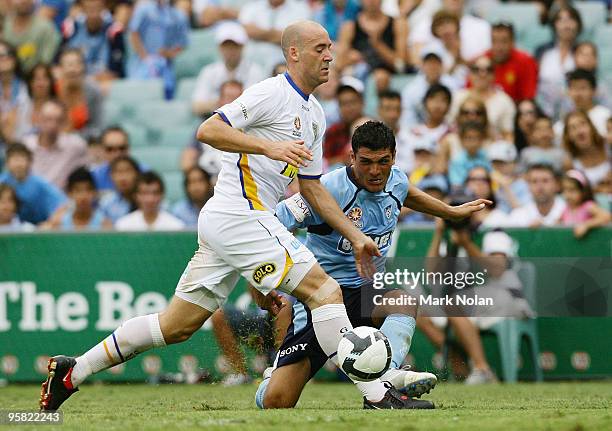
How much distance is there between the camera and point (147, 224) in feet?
43.1

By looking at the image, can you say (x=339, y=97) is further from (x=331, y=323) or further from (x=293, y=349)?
(x=331, y=323)

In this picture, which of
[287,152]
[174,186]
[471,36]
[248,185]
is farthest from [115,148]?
[287,152]

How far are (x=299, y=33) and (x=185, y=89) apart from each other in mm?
9124

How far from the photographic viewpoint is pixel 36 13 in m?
17.5

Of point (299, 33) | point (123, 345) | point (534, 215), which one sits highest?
point (299, 33)

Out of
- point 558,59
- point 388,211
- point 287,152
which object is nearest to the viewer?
point 287,152

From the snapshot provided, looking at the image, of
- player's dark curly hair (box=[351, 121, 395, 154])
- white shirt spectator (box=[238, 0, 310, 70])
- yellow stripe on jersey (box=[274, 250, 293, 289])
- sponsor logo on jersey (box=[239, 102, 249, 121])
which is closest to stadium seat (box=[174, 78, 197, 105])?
white shirt spectator (box=[238, 0, 310, 70])

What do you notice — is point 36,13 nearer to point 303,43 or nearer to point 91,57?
point 91,57

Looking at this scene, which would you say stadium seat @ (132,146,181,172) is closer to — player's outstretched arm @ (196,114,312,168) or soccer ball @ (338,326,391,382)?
player's outstretched arm @ (196,114,312,168)

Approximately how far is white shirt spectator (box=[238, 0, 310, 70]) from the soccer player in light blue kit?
790 cm

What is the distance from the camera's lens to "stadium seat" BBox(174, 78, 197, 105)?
16.5 m

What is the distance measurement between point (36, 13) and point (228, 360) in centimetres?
989

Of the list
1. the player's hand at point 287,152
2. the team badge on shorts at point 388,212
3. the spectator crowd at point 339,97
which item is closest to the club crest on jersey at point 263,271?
the player's hand at point 287,152

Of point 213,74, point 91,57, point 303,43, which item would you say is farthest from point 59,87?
point 303,43
